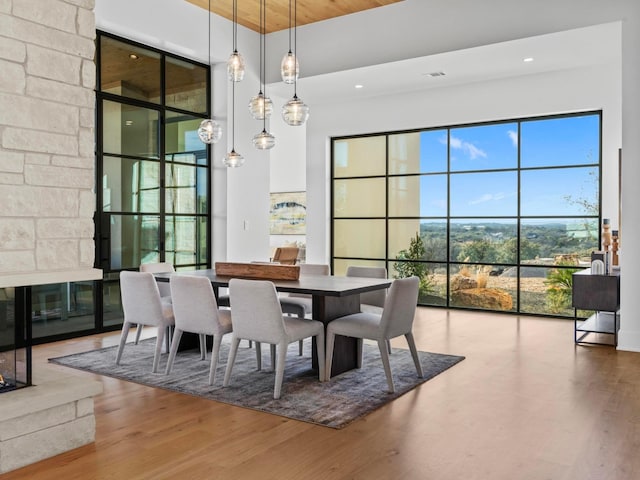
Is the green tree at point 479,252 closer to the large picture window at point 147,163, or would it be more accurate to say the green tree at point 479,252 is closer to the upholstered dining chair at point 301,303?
the upholstered dining chair at point 301,303

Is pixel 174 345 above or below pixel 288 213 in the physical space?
below

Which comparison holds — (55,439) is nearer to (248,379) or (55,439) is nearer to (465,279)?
(248,379)

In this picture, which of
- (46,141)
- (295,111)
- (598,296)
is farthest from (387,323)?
(598,296)

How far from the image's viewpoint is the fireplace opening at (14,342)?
9.20 ft

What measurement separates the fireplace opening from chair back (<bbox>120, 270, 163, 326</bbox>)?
149 cm

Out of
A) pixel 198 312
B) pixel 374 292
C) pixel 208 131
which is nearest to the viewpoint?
pixel 198 312

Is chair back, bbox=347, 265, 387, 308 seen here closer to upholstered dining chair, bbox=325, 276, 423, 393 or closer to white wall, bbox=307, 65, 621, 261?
upholstered dining chair, bbox=325, 276, 423, 393

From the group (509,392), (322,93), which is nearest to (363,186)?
(322,93)

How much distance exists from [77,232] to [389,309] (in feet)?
6.54

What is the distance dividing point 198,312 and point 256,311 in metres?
0.55

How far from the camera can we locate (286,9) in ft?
22.1

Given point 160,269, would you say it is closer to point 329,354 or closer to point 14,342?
point 329,354

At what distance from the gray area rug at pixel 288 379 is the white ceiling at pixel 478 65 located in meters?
3.31

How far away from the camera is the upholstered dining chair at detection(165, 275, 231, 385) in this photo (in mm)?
4027
